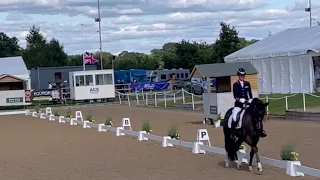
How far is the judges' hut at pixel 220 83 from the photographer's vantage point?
26484mm

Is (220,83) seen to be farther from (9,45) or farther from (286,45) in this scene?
(9,45)

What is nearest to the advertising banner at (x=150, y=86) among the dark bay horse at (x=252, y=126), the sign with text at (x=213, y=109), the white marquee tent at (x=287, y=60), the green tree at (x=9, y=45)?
the white marquee tent at (x=287, y=60)

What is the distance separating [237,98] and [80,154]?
20.3ft

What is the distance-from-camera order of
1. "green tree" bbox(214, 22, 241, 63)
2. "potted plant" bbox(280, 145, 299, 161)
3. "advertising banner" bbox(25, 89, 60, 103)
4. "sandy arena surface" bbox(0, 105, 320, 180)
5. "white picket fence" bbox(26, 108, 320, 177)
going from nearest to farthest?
"white picket fence" bbox(26, 108, 320, 177), "potted plant" bbox(280, 145, 299, 161), "sandy arena surface" bbox(0, 105, 320, 180), "advertising banner" bbox(25, 89, 60, 103), "green tree" bbox(214, 22, 241, 63)

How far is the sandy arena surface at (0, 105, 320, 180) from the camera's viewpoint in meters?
13.4

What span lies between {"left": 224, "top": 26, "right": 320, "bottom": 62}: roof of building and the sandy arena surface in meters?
17.0

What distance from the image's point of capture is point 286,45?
4409 cm

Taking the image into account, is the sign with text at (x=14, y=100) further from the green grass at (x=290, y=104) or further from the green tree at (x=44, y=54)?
the green tree at (x=44, y=54)

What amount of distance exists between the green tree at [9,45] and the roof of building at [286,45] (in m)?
80.6

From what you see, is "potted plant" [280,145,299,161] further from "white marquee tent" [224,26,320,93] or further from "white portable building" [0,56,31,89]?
"white portable building" [0,56,31,89]

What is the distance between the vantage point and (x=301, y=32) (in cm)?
4847

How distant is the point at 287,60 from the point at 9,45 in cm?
9311

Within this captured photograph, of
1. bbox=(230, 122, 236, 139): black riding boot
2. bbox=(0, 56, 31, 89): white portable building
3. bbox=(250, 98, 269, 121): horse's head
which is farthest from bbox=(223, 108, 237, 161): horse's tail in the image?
bbox=(0, 56, 31, 89): white portable building

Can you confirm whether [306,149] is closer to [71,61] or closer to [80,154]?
[80,154]
